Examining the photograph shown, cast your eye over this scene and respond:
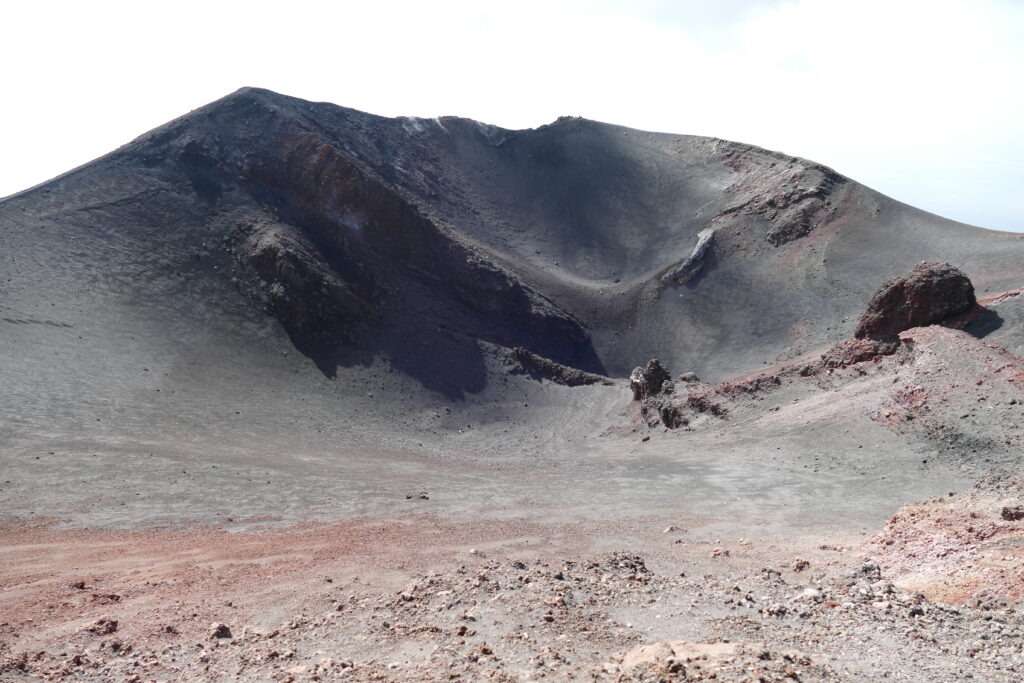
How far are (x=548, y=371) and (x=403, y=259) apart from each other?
8.17 metres

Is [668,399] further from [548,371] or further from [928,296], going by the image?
[928,296]

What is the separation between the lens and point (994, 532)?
959cm

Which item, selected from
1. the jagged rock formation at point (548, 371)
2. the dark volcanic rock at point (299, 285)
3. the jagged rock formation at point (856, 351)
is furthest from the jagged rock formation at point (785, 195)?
the dark volcanic rock at point (299, 285)

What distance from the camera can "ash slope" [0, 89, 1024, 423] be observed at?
28125 millimetres

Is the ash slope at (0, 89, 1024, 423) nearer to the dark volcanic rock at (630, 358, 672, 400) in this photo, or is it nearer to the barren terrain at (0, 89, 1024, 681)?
the barren terrain at (0, 89, 1024, 681)

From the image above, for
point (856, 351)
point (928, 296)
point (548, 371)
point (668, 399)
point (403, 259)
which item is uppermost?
point (403, 259)

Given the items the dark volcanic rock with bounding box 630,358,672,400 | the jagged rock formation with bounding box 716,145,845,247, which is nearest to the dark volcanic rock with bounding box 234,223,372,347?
the dark volcanic rock with bounding box 630,358,672,400

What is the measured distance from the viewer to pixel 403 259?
36.6m

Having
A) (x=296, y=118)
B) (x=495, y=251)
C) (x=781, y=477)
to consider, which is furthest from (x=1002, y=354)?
(x=296, y=118)

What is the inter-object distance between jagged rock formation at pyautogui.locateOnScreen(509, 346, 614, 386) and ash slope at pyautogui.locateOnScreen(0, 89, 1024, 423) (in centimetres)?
158

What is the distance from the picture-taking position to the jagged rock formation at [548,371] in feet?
110

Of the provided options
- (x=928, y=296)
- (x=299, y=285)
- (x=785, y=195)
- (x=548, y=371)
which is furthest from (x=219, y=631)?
(x=785, y=195)

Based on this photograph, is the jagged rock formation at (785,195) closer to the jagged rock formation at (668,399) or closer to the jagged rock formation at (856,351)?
the jagged rock formation at (668,399)

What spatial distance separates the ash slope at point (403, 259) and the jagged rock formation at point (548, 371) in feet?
5.19
